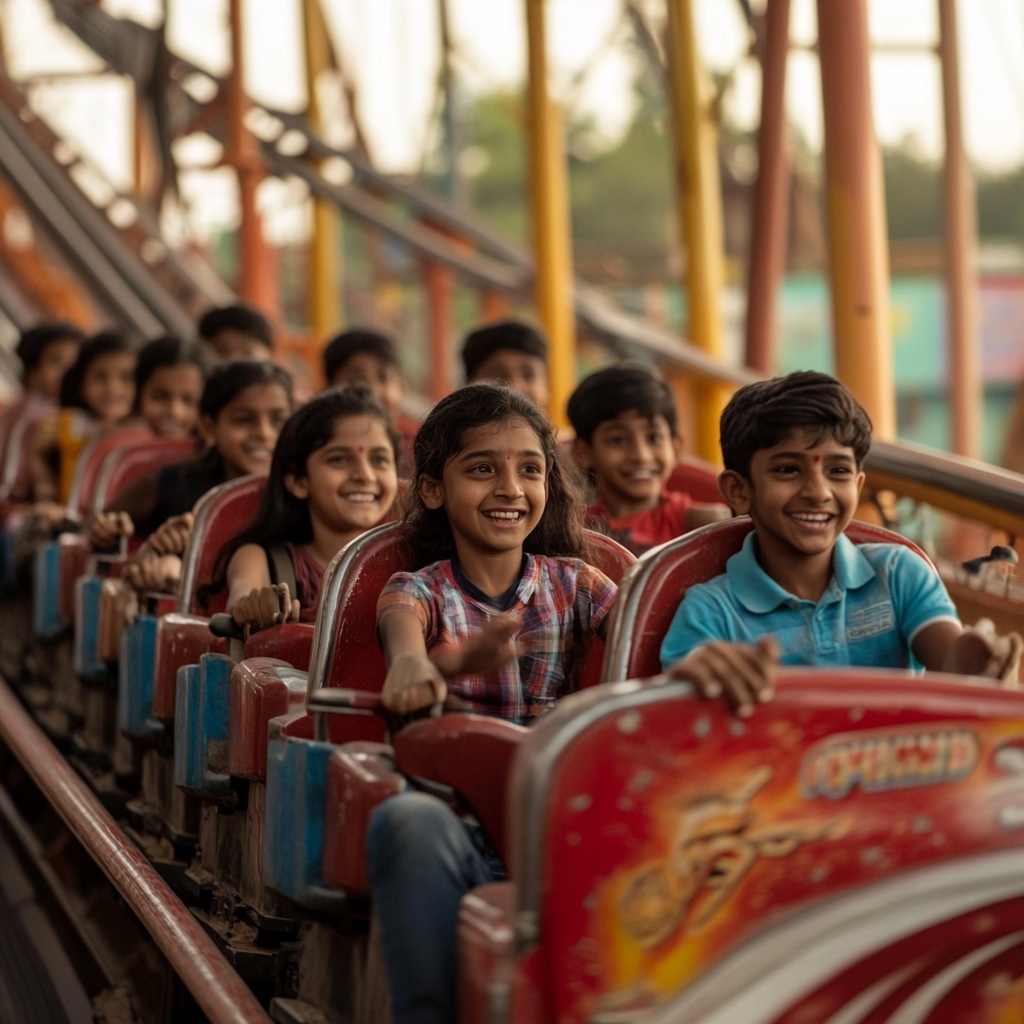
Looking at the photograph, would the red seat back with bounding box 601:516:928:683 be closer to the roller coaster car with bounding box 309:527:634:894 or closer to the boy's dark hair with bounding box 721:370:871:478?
the boy's dark hair with bounding box 721:370:871:478

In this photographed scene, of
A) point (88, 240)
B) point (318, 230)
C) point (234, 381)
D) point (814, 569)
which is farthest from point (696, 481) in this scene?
point (318, 230)

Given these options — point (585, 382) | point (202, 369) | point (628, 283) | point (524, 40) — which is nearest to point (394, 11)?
point (628, 283)

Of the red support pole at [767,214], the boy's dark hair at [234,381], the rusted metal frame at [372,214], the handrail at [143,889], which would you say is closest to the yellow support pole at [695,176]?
the red support pole at [767,214]

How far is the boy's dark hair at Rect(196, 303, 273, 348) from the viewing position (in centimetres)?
559

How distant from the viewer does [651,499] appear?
3686 mm

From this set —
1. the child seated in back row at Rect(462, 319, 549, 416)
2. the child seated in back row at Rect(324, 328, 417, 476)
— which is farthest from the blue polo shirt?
the child seated in back row at Rect(324, 328, 417, 476)

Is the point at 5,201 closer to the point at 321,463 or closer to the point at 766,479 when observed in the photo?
the point at 321,463

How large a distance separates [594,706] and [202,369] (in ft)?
12.2

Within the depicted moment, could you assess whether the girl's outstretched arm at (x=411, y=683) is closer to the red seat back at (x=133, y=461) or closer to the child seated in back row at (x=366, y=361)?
the red seat back at (x=133, y=461)

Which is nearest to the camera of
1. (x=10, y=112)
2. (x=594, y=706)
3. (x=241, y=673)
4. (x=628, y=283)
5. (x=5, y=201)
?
(x=594, y=706)

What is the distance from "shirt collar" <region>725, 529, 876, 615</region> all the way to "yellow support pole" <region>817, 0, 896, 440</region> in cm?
184

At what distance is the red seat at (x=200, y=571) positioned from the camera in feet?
10.6

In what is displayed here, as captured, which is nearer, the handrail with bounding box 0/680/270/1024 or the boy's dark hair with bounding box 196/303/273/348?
the handrail with bounding box 0/680/270/1024

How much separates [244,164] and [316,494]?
238 inches
